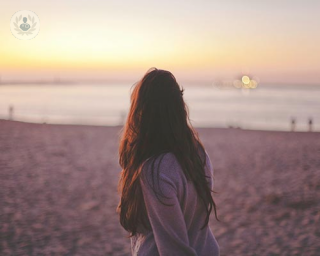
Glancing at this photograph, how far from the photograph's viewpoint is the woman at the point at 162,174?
5.58 feet

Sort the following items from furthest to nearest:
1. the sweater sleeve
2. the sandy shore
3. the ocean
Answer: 1. the ocean
2. the sandy shore
3. the sweater sleeve

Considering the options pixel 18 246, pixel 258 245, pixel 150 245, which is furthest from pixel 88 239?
pixel 150 245

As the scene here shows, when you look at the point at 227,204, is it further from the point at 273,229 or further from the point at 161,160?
the point at 161,160

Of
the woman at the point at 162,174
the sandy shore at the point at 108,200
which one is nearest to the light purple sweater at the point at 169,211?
the woman at the point at 162,174

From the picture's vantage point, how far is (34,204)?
25.1 ft

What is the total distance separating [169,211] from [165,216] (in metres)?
0.03

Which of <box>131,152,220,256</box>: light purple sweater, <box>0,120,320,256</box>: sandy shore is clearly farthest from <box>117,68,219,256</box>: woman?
<box>0,120,320,256</box>: sandy shore

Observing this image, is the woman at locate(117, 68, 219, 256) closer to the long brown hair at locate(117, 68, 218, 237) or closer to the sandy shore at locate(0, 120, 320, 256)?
the long brown hair at locate(117, 68, 218, 237)

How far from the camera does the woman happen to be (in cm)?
170

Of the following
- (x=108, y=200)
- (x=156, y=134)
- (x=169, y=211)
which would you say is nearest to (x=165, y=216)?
(x=169, y=211)

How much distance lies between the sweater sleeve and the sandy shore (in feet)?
13.7

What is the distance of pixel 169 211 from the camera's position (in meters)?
1.69

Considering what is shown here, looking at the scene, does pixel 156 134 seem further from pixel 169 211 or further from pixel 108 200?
pixel 108 200

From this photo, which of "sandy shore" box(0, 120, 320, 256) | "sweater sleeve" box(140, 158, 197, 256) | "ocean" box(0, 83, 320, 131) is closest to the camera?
"sweater sleeve" box(140, 158, 197, 256)
